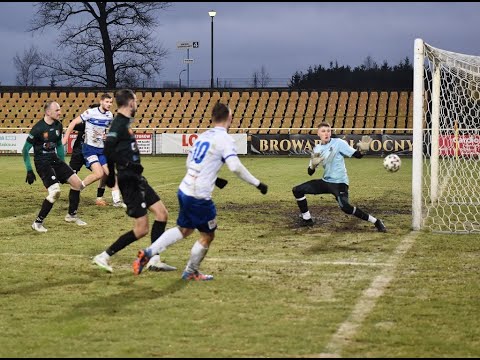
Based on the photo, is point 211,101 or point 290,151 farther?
point 211,101

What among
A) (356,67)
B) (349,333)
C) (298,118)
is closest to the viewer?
(349,333)

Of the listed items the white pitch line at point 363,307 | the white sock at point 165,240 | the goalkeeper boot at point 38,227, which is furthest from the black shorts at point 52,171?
the white pitch line at point 363,307

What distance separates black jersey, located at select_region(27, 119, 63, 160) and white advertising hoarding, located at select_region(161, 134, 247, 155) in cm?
2415

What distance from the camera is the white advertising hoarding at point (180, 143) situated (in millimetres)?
36816

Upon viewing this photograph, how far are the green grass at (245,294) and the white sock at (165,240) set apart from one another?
0.38m

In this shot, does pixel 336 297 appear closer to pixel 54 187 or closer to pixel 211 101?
pixel 54 187

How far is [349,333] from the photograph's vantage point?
6051 mm

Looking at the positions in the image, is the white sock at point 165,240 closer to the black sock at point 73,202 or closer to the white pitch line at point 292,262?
the white pitch line at point 292,262

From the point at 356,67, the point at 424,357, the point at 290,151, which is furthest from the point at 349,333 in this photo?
the point at 356,67

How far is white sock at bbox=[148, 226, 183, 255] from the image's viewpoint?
314 inches

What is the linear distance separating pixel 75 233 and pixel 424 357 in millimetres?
7415

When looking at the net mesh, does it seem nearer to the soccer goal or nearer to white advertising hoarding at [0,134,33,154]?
the soccer goal

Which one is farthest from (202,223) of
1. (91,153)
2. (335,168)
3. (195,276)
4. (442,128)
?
(442,128)

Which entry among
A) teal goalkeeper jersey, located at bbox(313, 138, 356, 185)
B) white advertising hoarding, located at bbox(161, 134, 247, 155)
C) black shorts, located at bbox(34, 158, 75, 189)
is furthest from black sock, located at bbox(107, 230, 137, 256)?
white advertising hoarding, located at bbox(161, 134, 247, 155)
